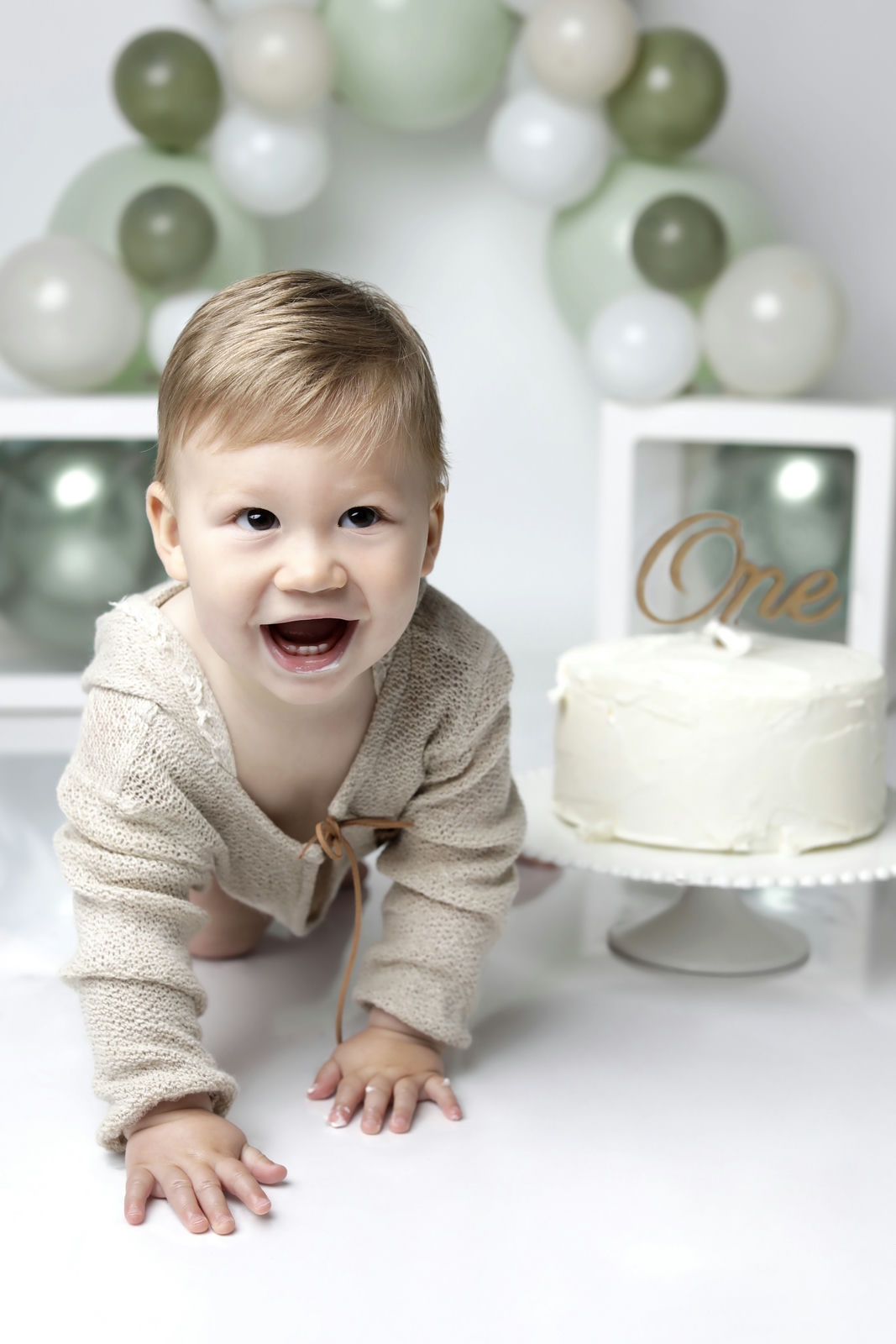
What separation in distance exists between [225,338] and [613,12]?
1.58 meters

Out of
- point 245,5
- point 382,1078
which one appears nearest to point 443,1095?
point 382,1078

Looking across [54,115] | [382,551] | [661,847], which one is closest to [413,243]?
[54,115]

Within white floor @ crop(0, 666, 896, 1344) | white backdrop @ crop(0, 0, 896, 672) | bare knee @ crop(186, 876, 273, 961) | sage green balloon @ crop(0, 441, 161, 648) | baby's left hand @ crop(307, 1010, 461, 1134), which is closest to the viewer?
white floor @ crop(0, 666, 896, 1344)

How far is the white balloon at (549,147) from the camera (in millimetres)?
2443

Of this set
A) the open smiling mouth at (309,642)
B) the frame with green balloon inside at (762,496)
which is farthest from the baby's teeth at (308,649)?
the frame with green balloon inside at (762,496)

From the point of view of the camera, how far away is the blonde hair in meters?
1.03

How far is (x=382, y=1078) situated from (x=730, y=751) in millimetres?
420

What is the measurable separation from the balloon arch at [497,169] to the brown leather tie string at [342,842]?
1239mm

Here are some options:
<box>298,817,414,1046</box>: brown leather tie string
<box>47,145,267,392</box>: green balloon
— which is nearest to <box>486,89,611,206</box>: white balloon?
<box>47,145,267,392</box>: green balloon

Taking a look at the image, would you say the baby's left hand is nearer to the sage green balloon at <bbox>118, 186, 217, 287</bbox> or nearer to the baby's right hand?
the baby's right hand

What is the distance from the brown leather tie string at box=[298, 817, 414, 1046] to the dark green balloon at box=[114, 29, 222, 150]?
157cm

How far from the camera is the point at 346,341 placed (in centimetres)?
106

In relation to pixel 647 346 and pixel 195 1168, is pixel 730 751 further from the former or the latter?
pixel 647 346

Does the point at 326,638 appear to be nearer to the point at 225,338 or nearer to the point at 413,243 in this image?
the point at 225,338
